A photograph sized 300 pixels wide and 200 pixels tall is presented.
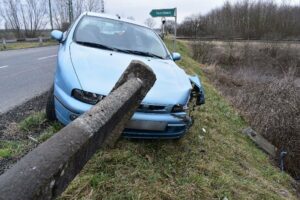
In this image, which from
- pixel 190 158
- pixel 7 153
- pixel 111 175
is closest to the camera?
pixel 111 175

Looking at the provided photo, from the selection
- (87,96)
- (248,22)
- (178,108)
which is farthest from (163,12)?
(248,22)

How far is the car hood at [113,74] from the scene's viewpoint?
3.66m

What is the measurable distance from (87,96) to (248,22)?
46972mm

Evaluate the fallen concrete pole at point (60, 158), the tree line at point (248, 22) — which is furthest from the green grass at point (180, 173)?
the tree line at point (248, 22)

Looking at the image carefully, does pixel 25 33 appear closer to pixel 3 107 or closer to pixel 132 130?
pixel 3 107

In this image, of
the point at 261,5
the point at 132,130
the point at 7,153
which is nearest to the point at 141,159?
the point at 132,130

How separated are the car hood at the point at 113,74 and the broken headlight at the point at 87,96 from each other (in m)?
0.04

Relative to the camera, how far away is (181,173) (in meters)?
3.71

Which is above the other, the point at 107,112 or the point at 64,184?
the point at 107,112

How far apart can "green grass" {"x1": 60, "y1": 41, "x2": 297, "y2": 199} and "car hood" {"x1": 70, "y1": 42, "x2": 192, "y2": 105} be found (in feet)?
2.16

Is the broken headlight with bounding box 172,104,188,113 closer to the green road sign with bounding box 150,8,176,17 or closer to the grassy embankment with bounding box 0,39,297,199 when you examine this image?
the grassy embankment with bounding box 0,39,297,199

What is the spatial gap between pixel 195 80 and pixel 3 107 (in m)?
3.25

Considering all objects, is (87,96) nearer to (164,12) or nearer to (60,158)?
(60,158)

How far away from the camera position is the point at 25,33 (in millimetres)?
43031
